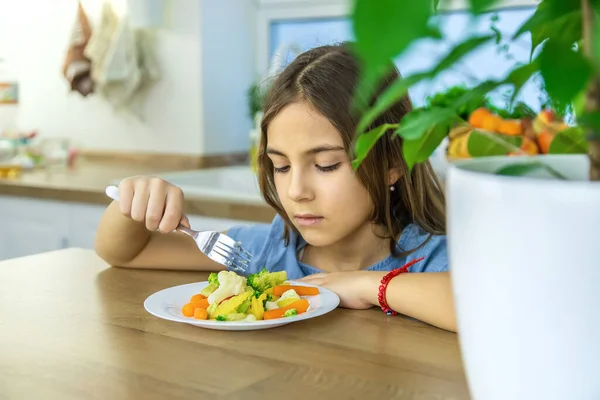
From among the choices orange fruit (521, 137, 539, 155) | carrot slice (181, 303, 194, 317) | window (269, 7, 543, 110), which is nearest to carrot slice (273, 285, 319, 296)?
carrot slice (181, 303, 194, 317)

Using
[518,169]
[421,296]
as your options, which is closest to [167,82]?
[421,296]

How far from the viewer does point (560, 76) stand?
41 centimetres

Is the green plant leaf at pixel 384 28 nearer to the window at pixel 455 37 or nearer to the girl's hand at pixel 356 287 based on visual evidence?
the girl's hand at pixel 356 287

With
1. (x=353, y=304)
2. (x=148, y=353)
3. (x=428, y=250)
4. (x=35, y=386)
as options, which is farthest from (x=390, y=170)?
(x=35, y=386)

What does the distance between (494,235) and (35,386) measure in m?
0.45

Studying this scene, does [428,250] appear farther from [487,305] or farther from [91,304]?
[487,305]

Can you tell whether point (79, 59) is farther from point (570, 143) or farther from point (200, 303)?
point (570, 143)

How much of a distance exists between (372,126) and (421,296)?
17.6 inches

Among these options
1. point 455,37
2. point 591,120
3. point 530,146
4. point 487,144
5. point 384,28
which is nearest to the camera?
point 384,28

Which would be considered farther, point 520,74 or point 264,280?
point 264,280

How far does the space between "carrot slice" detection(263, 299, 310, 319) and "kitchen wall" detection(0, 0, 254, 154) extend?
2187 millimetres

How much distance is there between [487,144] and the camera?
701mm

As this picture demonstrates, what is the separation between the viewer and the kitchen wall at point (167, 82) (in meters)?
3.08

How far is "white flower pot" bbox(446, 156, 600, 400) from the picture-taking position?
1.62 feet
